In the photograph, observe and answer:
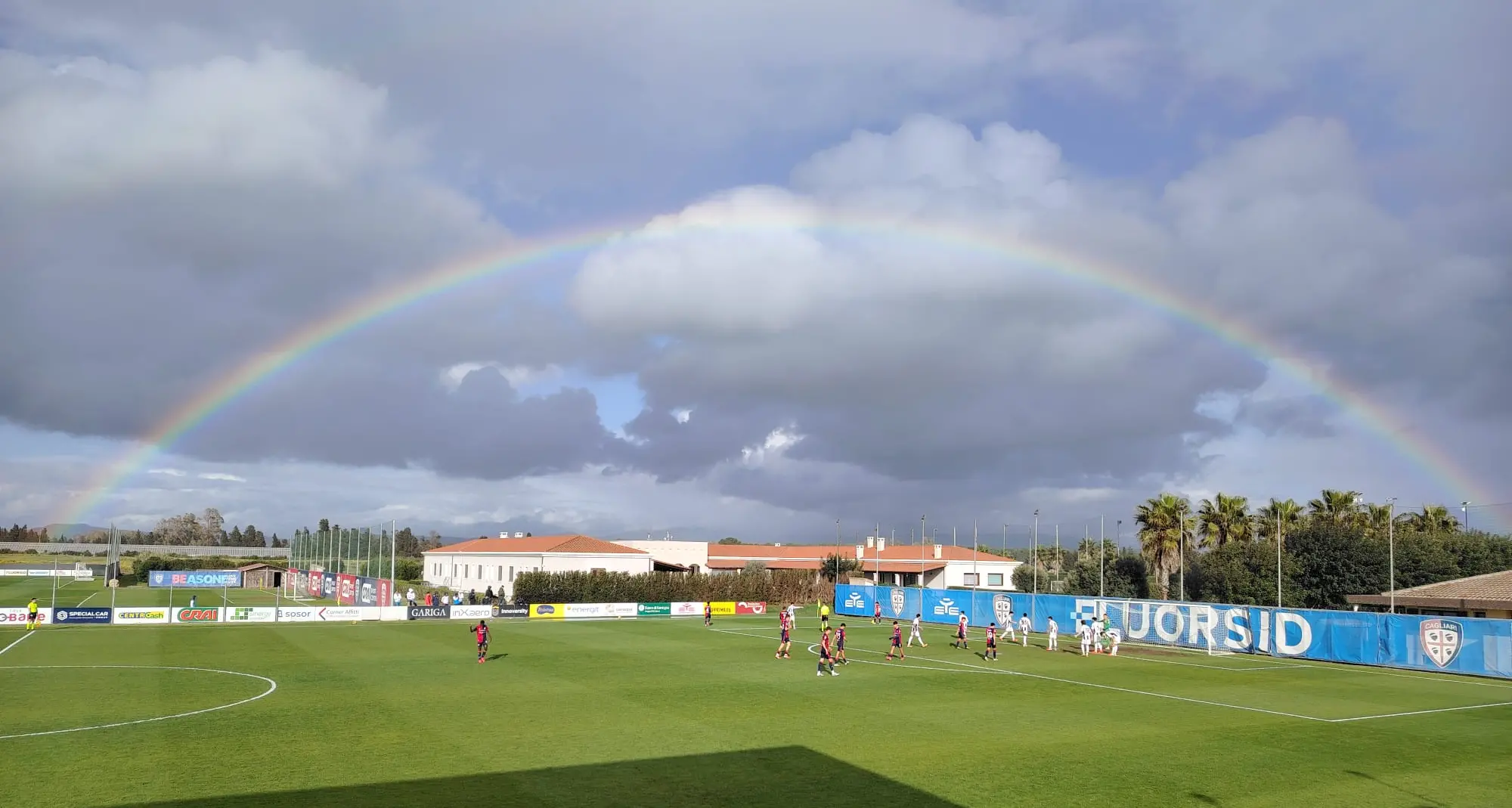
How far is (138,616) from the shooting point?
58938 mm

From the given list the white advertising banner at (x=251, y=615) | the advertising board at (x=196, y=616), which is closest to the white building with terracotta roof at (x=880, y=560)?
the white advertising banner at (x=251, y=615)

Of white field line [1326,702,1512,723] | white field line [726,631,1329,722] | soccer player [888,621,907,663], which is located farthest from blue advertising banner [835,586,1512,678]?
soccer player [888,621,907,663]

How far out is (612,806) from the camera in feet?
58.3

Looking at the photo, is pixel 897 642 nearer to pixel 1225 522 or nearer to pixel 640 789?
pixel 640 789

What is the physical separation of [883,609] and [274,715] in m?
55.8

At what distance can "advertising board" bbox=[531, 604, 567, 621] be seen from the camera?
7156 cm

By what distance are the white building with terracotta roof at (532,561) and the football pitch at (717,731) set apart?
154ft

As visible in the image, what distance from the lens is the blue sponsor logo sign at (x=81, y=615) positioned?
5684 centimetres

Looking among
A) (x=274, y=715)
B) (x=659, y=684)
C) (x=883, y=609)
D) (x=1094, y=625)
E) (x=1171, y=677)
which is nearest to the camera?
(x=274, y=715)

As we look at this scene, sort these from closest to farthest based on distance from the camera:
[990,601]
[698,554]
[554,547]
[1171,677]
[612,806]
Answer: [612,806], [1171,677], [990,601], [554,547], [698,554]

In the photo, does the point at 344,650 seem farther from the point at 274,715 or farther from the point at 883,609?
the point at 883,609

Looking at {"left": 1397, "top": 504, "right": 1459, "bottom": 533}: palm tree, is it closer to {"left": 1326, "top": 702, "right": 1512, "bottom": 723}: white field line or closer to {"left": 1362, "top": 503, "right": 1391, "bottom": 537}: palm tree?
{"left": 1362, "top": 503, "right": 1391, "bottom": 537}: palm tree

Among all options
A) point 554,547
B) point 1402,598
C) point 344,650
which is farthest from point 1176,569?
point 344,650

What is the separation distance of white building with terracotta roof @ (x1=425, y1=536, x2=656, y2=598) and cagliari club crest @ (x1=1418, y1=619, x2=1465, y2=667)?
61510 mm
